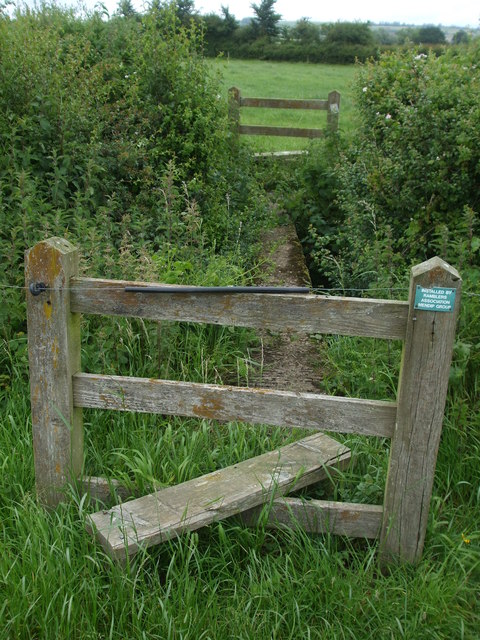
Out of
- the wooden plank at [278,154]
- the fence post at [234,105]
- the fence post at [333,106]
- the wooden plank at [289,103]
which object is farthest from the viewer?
the wooden plank at [289,103]

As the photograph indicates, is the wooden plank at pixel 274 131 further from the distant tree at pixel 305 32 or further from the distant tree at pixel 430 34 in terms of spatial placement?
the distant tree at pixel 430 34

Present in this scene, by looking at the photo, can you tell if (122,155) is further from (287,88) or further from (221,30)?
(221,30)

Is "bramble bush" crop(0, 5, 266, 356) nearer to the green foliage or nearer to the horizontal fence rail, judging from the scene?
the green foliage

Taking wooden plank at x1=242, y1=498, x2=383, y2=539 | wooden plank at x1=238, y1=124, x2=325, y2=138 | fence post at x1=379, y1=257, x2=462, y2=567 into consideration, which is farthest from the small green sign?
wooden plank at x1=238, y1=124, x2=325, y2=138

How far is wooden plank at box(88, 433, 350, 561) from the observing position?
9.43 feet

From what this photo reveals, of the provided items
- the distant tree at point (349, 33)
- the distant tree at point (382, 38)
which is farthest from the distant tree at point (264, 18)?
the distant tree at point (382, 38)

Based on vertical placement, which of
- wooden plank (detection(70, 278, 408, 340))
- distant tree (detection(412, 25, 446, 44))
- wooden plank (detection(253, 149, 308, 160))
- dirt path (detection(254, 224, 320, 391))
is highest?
distant tree (detection(412, 25, 446, 44))

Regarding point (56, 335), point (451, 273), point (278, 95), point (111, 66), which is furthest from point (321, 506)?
point (278, 95)

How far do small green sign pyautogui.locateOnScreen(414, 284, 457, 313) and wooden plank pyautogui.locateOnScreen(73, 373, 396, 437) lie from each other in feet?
→ 1.58

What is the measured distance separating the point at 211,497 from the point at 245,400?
475mm

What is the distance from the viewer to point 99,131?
6984 mm

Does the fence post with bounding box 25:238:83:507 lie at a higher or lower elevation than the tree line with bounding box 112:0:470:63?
lower

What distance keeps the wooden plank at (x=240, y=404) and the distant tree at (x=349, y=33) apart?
134 feet

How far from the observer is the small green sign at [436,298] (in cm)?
274
